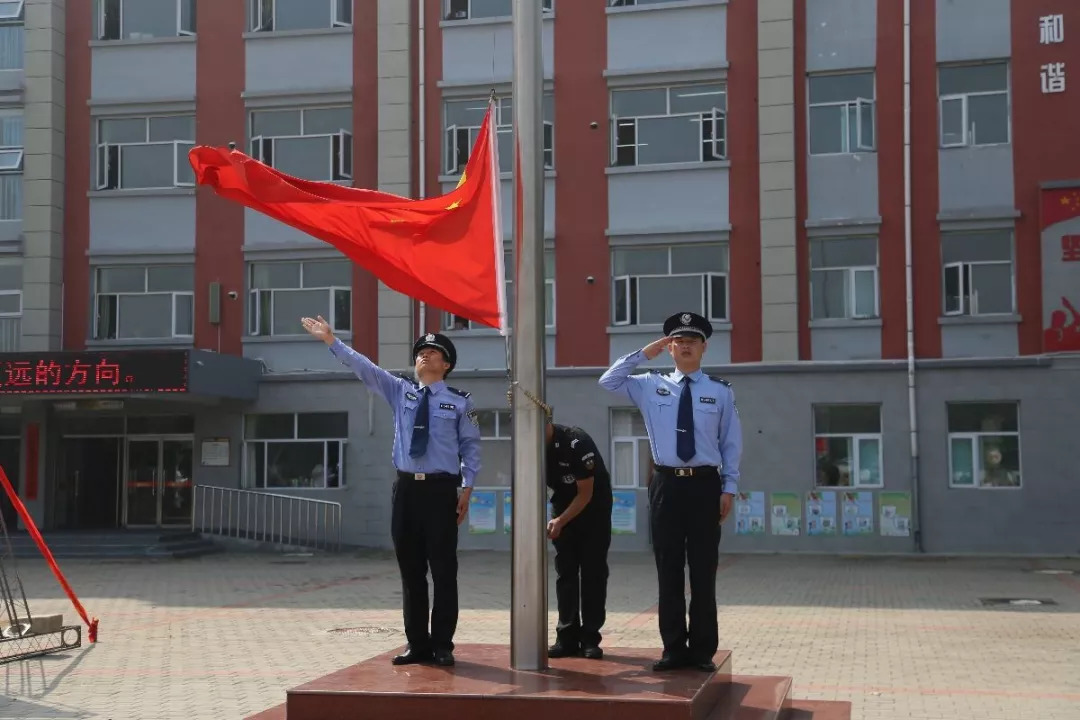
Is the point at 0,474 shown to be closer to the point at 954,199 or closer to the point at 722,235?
the point at 722,235

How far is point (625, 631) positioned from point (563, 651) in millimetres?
4907

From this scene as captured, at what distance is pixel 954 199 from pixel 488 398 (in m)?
8.94

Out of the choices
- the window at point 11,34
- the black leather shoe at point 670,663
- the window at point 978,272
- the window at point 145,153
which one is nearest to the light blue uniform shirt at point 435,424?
the black leather shoe at point 670,663

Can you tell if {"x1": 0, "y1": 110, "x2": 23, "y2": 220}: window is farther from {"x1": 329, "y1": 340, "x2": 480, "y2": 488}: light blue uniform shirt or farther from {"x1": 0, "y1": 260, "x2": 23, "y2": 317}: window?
{"x1": 329, "y1": 340, "x2": 480, "y2": 488}: light blue uniform shirt

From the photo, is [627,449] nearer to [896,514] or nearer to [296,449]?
[896,514]

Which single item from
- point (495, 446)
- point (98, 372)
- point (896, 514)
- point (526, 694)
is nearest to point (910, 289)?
point (896, 514)

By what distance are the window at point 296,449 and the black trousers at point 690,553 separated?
698 inches

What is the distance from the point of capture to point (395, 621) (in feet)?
43.2

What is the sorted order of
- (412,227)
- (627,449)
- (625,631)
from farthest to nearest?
(627,449)
(625,631)
(412,227)

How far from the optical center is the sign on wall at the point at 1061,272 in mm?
21359

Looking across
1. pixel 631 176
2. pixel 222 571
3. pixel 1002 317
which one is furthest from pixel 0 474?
pixel 1002 317

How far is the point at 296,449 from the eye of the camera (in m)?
24.5

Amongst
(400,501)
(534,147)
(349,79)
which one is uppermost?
(349,79)

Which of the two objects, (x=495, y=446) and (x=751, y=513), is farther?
(x=495, y=446)
